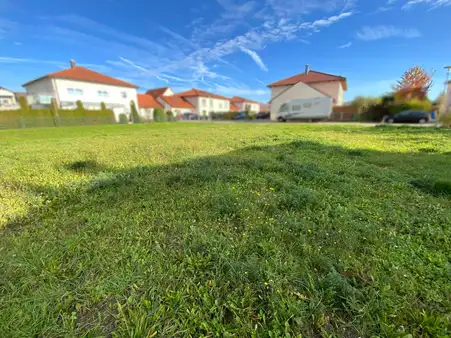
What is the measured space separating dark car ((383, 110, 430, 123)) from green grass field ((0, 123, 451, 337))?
21.2 m

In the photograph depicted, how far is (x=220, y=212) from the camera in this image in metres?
2.68

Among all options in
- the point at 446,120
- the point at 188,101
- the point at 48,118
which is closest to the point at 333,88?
the point at 446,120

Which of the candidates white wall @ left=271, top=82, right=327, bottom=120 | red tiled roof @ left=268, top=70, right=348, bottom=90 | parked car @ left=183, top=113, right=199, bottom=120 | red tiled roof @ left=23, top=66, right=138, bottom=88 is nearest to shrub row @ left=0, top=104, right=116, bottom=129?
red tiled roof @ left=23, top=66, right=138, bottom=88

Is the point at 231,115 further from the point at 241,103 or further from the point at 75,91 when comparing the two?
the point at 241,103

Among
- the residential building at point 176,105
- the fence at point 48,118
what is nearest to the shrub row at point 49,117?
the fence at point 48,118

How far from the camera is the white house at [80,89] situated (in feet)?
86.0

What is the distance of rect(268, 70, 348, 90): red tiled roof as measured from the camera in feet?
107

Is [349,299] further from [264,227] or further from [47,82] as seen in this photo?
[47,82]

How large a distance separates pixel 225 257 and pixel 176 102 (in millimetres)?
47643

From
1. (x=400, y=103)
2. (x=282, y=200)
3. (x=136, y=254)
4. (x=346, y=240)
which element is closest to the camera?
(x=136, y=254)

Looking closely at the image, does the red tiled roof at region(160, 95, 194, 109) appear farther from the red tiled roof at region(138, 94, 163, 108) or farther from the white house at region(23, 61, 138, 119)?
the white house at region(23, 61, 138, 119)

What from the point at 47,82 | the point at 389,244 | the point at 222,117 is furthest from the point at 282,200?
the point at 222,117

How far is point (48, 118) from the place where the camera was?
72.8 ft

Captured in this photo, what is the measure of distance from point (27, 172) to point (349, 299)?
5.62 metres
